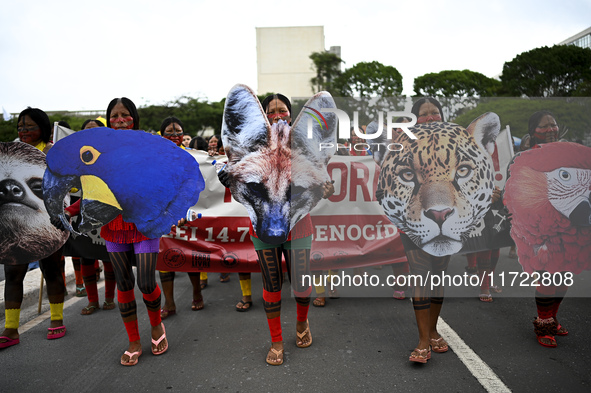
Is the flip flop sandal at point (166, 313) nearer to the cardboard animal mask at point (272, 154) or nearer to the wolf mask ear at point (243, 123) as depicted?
the cardboard animal mask at point (272, 154)

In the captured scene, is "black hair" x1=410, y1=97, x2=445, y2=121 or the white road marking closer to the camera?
the white road marking

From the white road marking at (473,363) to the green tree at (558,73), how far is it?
4.32 meters

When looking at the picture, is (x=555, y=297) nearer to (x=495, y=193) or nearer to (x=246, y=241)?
(x=495, y=193)

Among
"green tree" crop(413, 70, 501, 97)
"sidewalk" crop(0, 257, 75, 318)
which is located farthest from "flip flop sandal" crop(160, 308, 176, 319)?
"green tree" crop(413, 70, 501, 97)

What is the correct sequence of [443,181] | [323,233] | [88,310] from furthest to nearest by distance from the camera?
[88,310], [323,233], [443,181]

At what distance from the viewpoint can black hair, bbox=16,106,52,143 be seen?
4.08 m

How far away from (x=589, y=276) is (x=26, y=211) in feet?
19.0

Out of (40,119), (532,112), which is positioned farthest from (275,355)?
(40,119)

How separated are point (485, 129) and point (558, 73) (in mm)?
6130

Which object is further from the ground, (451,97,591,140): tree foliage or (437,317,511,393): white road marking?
(451,97,591,140): tree foliage

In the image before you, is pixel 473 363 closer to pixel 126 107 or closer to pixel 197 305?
pixel 197 305

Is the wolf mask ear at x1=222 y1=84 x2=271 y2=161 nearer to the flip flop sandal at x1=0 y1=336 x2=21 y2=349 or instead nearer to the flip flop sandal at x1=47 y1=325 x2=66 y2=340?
the flip flop sandal at x1=47 y1=325 x2=66 y2=340

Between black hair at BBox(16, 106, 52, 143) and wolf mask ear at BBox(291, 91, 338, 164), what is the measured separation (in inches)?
103

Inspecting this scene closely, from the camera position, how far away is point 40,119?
4.12 metres
